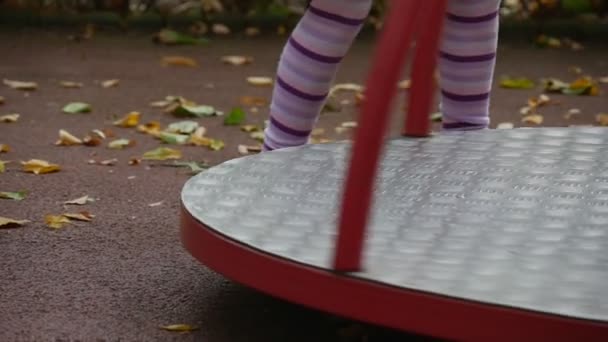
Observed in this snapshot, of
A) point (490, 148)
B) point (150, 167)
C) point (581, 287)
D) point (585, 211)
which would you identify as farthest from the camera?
point (150, 167)

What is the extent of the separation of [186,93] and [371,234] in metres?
2.08

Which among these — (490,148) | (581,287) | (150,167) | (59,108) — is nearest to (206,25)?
(59,108)

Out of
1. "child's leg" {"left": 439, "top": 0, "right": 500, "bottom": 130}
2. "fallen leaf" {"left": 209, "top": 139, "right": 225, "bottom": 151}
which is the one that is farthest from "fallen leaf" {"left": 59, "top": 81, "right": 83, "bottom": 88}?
"child's leg" {"left": 439, "top": 0, "right": 500, "bottom": 130}

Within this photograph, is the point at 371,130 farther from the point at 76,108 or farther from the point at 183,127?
the point at 76,108

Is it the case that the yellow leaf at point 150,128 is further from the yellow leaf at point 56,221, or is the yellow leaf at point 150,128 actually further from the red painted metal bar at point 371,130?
the red painted metal bar at point 371,130

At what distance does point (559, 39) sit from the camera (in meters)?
4.54

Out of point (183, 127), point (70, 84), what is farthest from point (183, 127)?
point (70, 84)

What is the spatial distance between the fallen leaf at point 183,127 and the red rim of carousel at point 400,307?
5.18ft

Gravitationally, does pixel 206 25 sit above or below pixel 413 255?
below

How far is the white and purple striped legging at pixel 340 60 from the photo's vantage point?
2049 millimetres

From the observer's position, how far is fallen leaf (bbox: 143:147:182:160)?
2.71 m

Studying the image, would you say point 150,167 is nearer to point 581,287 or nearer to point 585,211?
point 585,211

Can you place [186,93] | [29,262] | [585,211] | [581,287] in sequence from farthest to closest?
[186,93], [29,262], [585,211], [581,287]

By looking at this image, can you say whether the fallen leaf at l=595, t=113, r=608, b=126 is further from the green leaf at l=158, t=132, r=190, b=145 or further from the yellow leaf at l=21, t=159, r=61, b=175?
the yellow leaf at l=21, t=159, r=61, b=175
